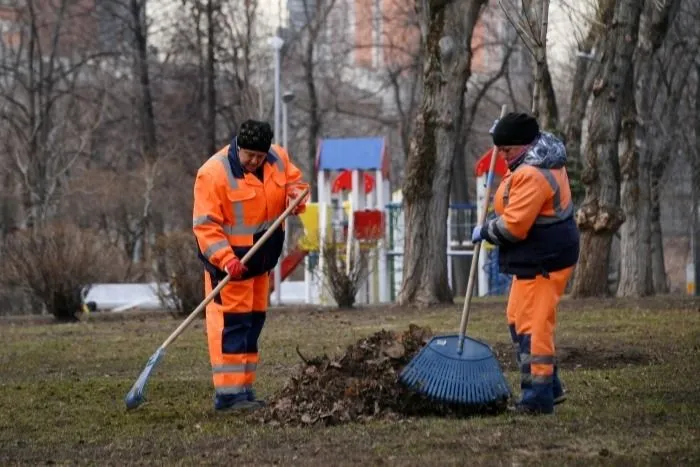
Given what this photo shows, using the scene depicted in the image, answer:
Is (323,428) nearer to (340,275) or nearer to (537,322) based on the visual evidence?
(537,322)

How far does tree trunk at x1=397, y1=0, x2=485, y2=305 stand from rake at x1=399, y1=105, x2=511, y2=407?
13031 mm

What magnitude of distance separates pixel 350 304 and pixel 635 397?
46.5ft

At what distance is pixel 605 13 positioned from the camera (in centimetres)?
2247

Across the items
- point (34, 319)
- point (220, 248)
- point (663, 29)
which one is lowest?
point (34, 319)

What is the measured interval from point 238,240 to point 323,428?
1.68 meters

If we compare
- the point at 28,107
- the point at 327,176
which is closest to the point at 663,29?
the point at 327,176

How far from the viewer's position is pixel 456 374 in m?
8.82

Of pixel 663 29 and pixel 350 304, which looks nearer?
pixel 350 304

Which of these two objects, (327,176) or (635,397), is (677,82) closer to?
(327,176)

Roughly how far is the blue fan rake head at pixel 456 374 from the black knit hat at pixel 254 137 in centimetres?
174

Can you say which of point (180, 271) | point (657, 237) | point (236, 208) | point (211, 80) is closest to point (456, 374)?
point (236, 208)

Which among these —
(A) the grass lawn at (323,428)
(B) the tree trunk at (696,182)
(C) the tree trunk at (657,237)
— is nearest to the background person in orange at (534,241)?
(A) the grass lawn at (323,428)

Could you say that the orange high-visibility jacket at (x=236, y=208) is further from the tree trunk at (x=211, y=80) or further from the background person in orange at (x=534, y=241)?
the tree trunk at (x=211, y=80)

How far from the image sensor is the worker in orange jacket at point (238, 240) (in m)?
9.66
